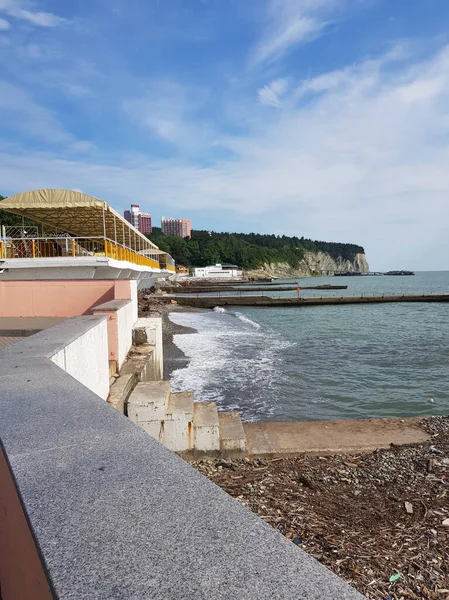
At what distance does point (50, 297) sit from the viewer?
10.7 metres

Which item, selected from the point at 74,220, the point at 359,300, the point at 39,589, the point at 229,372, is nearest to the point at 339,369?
the point at 229,372

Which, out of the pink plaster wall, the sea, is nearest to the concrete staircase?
the sea

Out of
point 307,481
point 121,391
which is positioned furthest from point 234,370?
point 307,481

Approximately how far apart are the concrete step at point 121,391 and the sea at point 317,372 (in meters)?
4.16

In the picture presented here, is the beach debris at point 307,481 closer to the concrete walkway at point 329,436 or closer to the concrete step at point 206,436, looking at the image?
the concrete walkway at point 329,436

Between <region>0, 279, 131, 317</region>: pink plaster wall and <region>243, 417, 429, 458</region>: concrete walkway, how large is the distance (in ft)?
17.7

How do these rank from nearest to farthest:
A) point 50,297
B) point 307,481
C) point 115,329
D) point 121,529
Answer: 1. point 121,529
2. point 307,481
3. point 115,329
4. point 50,297

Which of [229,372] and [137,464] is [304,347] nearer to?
[229,372]

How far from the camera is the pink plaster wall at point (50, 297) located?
1062cm

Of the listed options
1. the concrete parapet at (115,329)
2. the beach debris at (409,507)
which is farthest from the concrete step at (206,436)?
the beach debris at (409,507)

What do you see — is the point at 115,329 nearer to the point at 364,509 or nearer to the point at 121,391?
the point at 121,391

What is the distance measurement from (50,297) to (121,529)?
1023cm

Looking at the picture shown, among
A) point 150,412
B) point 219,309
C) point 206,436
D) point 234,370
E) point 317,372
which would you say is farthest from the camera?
point 219,309

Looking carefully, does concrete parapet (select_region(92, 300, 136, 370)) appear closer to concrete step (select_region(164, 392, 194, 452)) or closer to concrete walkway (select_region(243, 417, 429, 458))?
concrete step (select_region(164, 392, 194, 452))
